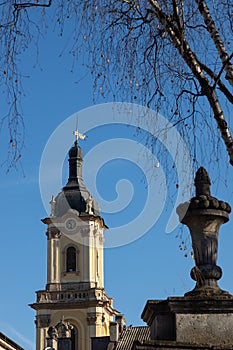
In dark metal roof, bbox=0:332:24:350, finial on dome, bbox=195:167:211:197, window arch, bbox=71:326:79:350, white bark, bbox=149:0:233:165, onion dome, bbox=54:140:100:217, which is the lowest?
finial on dome, bbox=195:167:211:197

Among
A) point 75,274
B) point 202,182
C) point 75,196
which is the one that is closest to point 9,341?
point 202,182

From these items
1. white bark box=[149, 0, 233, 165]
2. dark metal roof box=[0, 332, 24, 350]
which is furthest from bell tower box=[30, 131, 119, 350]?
white bark box=[149, 0, 233, 165]

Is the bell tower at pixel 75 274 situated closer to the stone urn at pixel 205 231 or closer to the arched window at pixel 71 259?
the arched window at pixel 71 259

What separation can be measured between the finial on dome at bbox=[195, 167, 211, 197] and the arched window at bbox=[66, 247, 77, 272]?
183 ft

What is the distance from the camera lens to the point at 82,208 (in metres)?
65.7

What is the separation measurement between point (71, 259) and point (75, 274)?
6.84ft

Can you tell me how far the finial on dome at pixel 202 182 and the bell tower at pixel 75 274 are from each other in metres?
50.9

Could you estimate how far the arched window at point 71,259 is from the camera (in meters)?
63.6

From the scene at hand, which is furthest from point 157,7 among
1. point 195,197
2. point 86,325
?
point 86,325

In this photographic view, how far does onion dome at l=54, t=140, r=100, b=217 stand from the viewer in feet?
214

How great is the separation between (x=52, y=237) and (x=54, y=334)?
18070 mm

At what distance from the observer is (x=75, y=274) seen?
62.5 meters

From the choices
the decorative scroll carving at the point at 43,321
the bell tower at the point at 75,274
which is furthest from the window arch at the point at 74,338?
the decorative scroll carving at the point at 43,321

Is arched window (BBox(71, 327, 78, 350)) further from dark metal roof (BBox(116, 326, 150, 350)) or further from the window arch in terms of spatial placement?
dark metal roof (BBox(116, 326, 150, 350))
